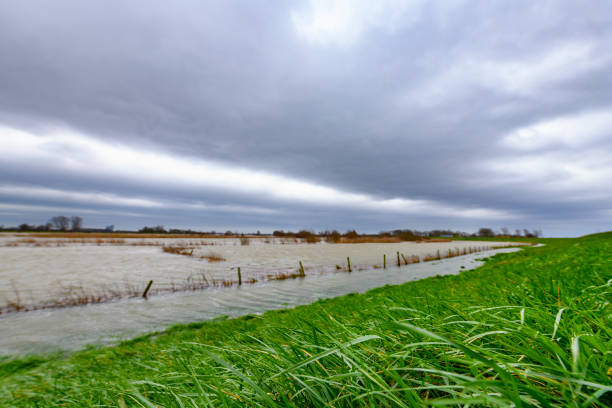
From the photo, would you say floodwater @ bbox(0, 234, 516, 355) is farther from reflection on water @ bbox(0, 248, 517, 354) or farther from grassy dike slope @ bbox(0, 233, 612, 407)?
grassy dike slope @ bbox(0, 233, 612, 407)

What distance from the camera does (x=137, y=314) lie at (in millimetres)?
19594

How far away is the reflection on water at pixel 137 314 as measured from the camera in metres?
14.8

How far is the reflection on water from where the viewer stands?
14841 millimetres

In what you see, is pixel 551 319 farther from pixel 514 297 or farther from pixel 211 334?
pixel 211 334

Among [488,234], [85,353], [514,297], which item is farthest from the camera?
[488,234]

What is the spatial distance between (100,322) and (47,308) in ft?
24.1

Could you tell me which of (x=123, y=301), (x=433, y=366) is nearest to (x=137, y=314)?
(x=123, y=301)

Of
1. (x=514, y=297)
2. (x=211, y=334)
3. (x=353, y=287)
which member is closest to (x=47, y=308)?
(x=211, y=334)

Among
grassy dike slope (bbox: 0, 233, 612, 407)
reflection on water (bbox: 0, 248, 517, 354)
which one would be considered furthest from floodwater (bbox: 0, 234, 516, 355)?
grassy dike slope (bbox: 0, 233, 612, 407)

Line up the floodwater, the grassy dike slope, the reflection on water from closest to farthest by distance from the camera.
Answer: the grassy dike slope, the reflection on water, the floodwater

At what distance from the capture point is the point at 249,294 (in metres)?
25.4

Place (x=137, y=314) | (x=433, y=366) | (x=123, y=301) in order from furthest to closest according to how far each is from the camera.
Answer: (x=123, y=301) < (x=137, y=314) < (x=433, y=366)

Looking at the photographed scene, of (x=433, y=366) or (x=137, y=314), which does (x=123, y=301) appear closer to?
(x=137, y=314)

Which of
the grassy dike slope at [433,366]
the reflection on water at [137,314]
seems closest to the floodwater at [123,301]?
the reflection on water at [137,314]
